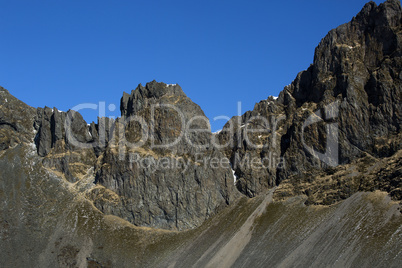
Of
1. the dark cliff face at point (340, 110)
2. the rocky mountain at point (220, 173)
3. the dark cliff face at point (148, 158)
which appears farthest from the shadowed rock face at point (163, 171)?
the dark cliff face at point (340, 110)

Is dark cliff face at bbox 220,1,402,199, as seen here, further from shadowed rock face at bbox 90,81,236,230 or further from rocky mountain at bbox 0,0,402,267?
shadowed rock face at bbox 90,81,236,230

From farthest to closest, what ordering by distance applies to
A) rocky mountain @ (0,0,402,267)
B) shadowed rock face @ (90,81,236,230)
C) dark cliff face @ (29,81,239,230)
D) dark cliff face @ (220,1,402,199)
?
dark cliff face @ (29,81,239,230) → shadowed rock face @ (90,81,236,230) → dark cliff face @ (220,1,402,199) → rocky mountain @ (0,0,402,267)

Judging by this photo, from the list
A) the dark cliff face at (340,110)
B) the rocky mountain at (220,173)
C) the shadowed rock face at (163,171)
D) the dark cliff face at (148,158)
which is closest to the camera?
the rocky mountain at (220,173)

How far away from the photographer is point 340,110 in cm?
13950

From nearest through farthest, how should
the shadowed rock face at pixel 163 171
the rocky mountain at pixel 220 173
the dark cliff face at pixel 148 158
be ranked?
the rocky mountain at pixel 220 173
the shadowed rock face at pixel 163 171
the dark cliff face at pixel 148 158

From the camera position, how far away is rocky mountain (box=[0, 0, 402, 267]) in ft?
392

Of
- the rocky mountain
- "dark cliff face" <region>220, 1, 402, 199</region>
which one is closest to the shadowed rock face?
the rocky mountain

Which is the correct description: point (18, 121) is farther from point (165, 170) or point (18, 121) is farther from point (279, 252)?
point (279, 252)

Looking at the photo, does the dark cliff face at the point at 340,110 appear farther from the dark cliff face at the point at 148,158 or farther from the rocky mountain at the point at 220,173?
the dark cliff face at the point at 148,158

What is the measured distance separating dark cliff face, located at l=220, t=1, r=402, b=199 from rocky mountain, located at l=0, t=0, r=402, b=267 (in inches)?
14.4

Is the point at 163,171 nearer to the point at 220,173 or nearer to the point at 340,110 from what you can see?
the point at 220,173

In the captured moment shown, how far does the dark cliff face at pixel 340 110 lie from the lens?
13325cm

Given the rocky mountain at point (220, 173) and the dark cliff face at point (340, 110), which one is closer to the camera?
the rocky mountain at point (220, 173)

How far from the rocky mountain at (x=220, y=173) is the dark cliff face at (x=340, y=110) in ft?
1.20
